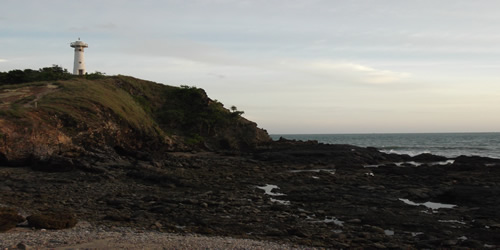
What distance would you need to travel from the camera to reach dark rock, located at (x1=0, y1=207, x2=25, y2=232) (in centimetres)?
1138

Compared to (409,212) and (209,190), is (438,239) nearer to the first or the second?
(409,212)

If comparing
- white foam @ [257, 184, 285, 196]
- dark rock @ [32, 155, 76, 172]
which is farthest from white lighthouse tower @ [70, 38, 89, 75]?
white foam @ [257, 184, 285, 196]

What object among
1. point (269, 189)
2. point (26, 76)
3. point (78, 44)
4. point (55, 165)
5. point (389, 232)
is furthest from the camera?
point (78, 44)

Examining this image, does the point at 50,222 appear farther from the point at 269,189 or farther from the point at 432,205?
the point at 432,205

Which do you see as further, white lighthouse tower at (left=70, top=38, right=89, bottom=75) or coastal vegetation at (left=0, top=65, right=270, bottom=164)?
white lighthouse tower at (left=70, top=38, right=89, bottom=75)

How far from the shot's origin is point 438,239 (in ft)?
41.5

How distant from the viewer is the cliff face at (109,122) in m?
28.2

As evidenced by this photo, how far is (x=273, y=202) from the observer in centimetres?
1888

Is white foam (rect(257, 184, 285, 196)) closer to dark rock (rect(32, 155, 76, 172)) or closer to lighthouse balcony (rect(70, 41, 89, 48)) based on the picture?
dark rock (rect(32, 155, 76, 172))

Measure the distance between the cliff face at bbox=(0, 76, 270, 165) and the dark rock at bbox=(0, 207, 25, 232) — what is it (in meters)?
14.6

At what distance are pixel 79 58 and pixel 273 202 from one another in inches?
2126

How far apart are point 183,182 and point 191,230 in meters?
10.3

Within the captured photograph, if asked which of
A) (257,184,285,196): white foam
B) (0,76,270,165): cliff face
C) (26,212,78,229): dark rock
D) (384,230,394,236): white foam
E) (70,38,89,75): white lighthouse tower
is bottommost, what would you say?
(257,184,285,196): white foam

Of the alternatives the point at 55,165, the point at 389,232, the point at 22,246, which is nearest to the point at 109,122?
the point at 55,165
